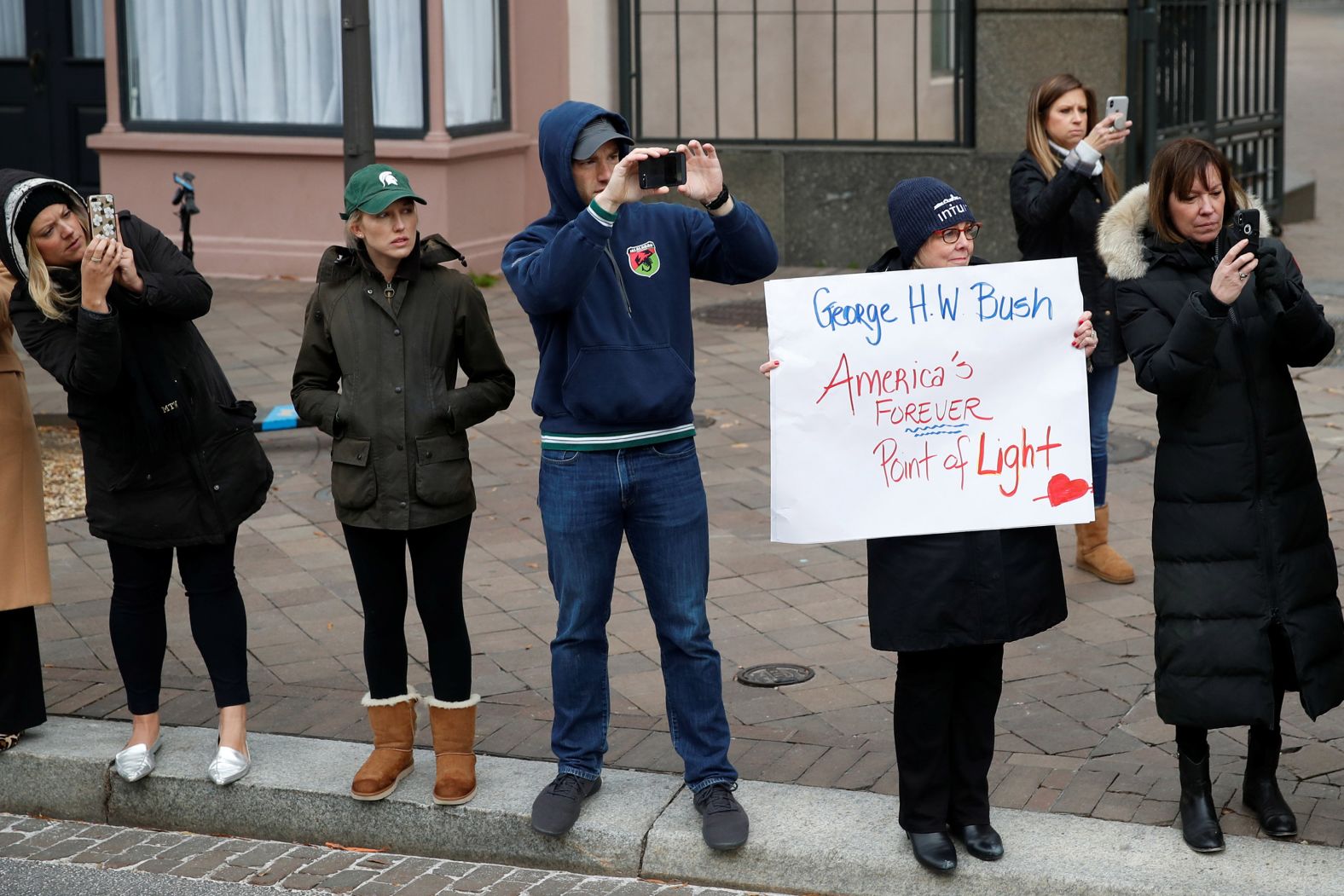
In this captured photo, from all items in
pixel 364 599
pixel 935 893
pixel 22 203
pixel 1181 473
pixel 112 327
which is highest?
pixel 22 203

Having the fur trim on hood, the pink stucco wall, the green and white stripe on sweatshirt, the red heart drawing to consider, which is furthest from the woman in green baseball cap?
the pink stucco wall

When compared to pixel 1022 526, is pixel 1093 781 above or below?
below

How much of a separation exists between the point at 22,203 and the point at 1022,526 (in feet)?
8.79

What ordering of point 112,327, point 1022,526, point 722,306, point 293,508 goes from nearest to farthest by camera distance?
point 1022,526, point 112,327, point 293,508, point 722,306

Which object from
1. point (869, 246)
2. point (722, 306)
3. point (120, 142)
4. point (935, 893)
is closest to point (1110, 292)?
point (935, 893)

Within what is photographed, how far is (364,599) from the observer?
4.81 metres

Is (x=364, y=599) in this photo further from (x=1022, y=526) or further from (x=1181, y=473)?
(x=1181, y=473)

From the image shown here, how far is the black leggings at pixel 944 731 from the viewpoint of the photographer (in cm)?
426

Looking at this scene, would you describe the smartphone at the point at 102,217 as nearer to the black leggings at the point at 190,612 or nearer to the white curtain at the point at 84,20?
the black leggings at the point at 190,612

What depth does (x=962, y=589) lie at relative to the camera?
13.7 ft

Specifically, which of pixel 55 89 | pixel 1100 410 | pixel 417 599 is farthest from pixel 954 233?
pixel 55 89

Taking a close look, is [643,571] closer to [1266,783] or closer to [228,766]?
[228,766]

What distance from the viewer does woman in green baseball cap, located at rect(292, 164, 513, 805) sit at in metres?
4.62

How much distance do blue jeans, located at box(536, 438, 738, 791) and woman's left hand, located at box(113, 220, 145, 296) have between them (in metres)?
1.20
